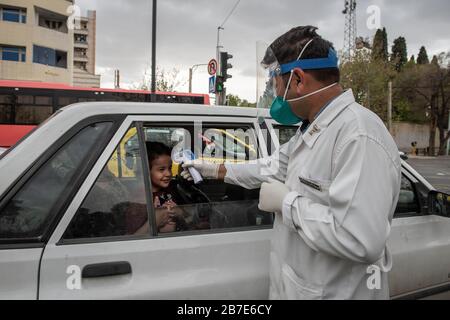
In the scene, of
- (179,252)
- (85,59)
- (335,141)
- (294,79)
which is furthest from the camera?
(85,59)

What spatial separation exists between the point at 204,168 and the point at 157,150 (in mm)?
313

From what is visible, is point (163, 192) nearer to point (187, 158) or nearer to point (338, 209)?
point (187, 158)

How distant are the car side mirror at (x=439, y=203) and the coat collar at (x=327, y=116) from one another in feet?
3.91

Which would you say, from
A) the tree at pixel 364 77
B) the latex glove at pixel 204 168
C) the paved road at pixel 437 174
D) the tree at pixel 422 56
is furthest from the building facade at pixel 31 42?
the tree at pixel 422 56

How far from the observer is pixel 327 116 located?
1613mm

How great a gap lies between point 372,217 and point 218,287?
0.84 m

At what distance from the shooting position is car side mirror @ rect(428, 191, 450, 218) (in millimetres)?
2391

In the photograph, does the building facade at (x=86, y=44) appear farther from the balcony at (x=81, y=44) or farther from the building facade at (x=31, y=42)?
the building facade at (x=31, y=42)

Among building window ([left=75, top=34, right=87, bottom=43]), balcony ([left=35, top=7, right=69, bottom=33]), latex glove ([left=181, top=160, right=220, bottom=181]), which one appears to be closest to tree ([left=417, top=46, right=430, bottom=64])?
balcony ([left=35, top=7, right=69, bottom=33])

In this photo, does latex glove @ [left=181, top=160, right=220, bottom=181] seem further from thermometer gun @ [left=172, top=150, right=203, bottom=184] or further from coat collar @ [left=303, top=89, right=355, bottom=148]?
coat collar @ [left=303, top=89, right=355, bottom=148]

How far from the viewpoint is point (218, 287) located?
189 cm

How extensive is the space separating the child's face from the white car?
0.23 m
